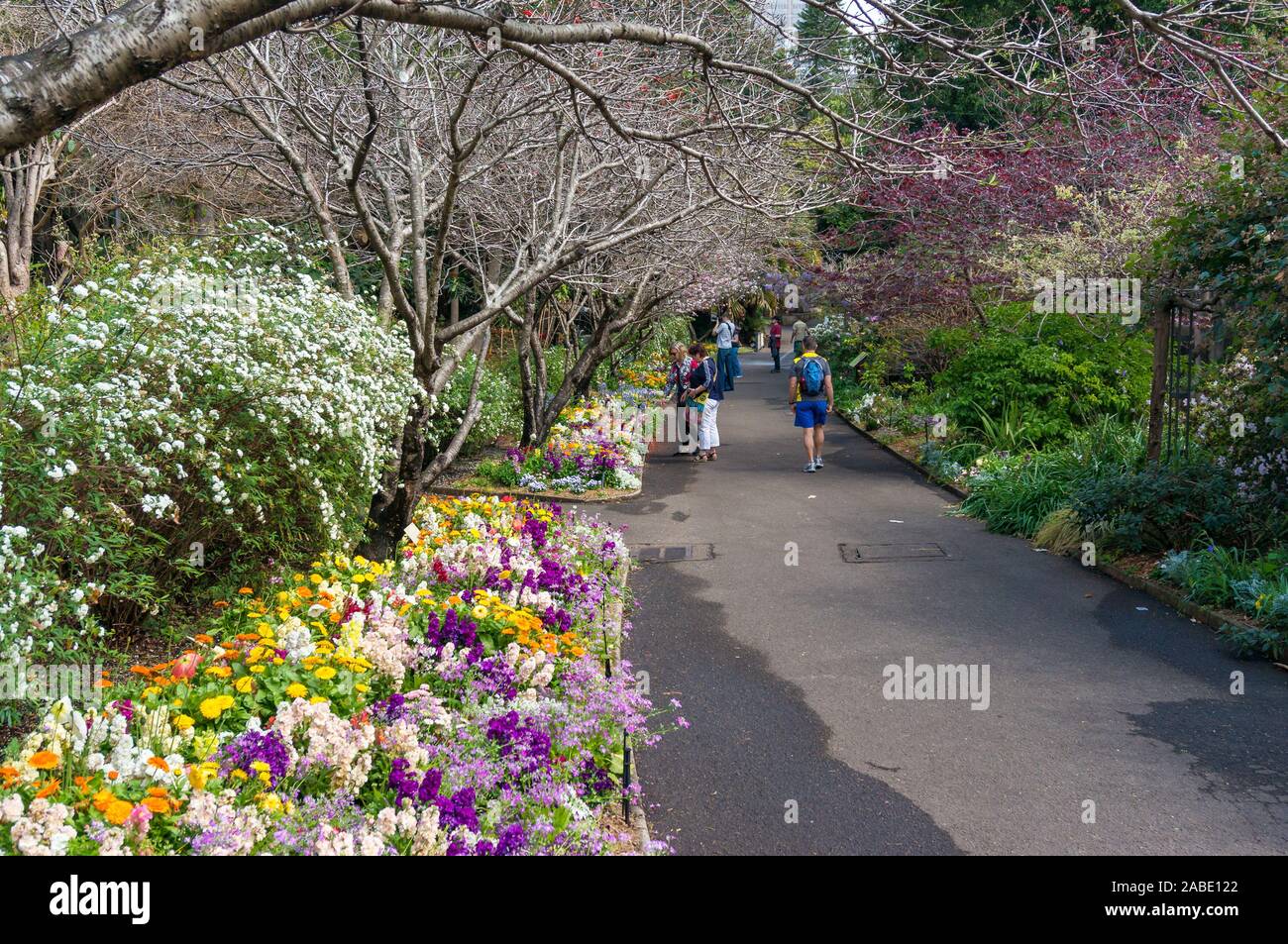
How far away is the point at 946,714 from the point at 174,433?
4432 millimetres

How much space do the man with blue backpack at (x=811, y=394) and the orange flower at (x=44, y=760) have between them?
1255 cm

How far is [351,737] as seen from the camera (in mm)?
3906

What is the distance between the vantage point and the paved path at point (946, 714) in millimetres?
4559

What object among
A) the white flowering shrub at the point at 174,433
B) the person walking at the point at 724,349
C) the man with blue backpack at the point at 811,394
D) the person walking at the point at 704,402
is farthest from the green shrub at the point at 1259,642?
the person walking at the point at 724,349

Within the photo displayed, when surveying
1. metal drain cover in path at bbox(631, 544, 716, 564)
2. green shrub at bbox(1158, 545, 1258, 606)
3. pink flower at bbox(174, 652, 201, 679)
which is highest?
pink flower at bbox(174, 652, 201, 679)

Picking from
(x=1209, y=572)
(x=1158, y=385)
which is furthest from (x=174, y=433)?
(x=1158, y=385)

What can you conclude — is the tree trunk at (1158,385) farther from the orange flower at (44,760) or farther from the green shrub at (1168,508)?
the orange flower at (44,760)

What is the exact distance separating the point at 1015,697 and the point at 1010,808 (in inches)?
61.4

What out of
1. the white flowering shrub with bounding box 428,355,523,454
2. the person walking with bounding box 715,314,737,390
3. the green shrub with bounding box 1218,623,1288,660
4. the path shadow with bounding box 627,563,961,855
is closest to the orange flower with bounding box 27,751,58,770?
the path shadow with bounding box 627,563,961,855

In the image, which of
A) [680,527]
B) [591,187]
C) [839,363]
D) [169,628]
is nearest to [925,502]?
[680,527]

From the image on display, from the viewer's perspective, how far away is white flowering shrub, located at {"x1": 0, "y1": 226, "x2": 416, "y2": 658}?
466cm

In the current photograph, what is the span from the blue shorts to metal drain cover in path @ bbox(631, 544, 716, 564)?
17.0ft

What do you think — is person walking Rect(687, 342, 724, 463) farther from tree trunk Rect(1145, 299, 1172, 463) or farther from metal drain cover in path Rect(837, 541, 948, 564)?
tree trunk Rect(1145, 299, 1172, 463)

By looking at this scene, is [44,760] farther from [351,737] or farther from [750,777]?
[750,777]
